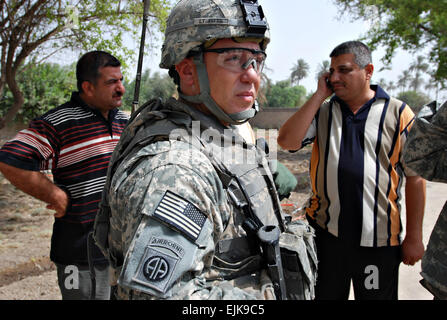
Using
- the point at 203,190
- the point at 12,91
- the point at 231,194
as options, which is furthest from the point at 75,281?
the point at 12,91

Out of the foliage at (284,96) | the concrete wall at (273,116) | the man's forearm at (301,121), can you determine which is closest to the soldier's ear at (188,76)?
the man's forearm at (301,121)

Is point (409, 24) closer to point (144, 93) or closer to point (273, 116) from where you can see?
point (144, 93)

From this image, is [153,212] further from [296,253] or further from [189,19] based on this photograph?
[189,19]

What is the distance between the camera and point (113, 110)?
9.37 feet

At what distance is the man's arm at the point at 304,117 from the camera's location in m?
2.55

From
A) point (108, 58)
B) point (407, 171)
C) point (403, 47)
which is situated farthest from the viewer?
point (403, 47)

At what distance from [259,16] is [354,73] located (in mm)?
1203

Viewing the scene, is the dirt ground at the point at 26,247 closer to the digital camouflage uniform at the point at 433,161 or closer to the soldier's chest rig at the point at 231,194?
the digital camouflage uniform at the point at 433,161

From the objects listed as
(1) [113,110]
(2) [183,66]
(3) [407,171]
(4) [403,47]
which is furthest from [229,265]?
(4) [403,47]

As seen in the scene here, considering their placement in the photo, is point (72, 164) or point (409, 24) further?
point (409, 24)

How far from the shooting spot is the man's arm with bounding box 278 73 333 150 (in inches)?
101

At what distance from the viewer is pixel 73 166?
252 centimetres

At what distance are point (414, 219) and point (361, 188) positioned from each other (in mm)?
439

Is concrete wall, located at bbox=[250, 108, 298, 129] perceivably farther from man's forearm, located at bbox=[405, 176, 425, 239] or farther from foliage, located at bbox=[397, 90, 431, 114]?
man's forearm, located at bbox=[405, 176, 425, 239]
